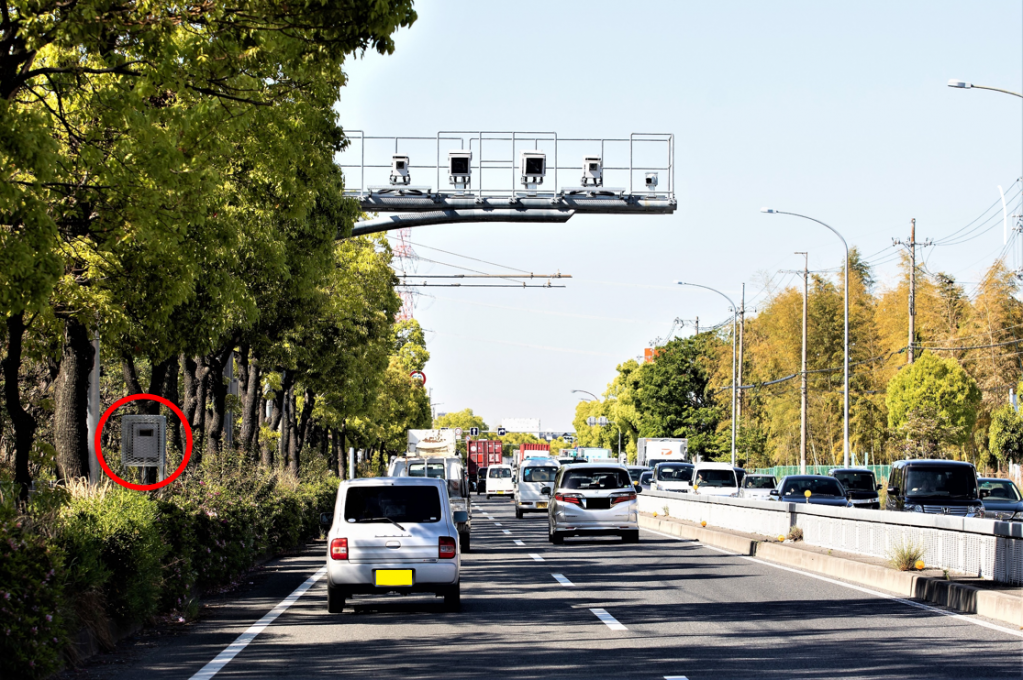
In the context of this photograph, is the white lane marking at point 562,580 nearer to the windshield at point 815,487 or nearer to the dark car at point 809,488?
the dark car at point 809,488

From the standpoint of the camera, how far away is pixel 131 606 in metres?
12.6

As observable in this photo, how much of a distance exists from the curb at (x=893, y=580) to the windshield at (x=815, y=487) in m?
5.54

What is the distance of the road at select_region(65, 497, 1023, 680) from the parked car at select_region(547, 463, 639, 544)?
8840 mm

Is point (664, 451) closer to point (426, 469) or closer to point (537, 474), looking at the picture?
point (537, 474)

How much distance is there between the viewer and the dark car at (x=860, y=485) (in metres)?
38.1

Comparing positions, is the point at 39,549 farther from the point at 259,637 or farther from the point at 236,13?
the point at 236,13

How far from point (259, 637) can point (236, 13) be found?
6.10 metres

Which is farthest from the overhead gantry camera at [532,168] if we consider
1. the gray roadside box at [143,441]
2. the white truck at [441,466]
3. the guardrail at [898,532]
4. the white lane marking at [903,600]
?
the gray roadside box at [143,441]

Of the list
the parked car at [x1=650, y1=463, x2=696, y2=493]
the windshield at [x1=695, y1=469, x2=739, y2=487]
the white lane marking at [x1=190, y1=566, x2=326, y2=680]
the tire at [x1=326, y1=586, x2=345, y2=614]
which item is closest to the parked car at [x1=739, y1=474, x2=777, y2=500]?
the windshield at [x1=695, y1=469, x2=739, y2=487]

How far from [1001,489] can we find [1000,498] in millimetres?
540

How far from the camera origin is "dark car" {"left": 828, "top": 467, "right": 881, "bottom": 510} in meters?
38.1

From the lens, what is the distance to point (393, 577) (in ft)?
48.0

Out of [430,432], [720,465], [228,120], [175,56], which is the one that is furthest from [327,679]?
[430,432]

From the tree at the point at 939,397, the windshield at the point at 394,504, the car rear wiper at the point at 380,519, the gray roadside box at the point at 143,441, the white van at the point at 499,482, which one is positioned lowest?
the white van at the point at 499,482
